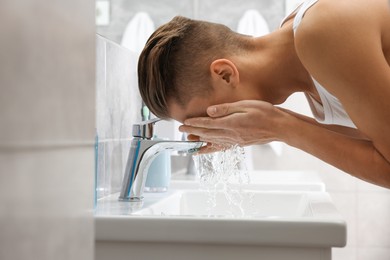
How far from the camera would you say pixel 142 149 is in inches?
48.9

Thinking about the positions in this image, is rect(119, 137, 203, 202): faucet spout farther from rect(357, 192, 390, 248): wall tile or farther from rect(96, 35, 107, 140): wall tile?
rect(357, 192, 390, 248): wall tile

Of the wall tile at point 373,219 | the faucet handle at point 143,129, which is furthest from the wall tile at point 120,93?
the wall tile at point 373,219

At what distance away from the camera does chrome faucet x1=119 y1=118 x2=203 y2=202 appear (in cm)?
124

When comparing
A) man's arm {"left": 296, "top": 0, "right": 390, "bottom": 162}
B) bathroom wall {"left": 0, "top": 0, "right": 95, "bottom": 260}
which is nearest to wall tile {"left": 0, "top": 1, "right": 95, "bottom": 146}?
bathroom wall {"left": 0, "top": 0, "right": 95, "bottom": 260}

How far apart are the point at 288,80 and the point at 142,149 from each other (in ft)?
1.21

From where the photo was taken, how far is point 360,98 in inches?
38.8

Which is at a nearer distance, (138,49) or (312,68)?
(312,68)

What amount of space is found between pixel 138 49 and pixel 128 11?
24 centimetres

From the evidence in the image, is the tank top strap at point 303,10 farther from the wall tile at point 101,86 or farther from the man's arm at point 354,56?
the wall tile at point 101,86

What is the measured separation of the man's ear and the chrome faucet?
0.50ft

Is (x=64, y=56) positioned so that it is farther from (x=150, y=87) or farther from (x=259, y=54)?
(x=259, y=54)

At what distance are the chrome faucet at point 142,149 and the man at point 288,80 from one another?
5 centimetres

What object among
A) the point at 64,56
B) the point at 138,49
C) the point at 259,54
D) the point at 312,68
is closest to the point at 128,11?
the point at 138,49

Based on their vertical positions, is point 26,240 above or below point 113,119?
below
